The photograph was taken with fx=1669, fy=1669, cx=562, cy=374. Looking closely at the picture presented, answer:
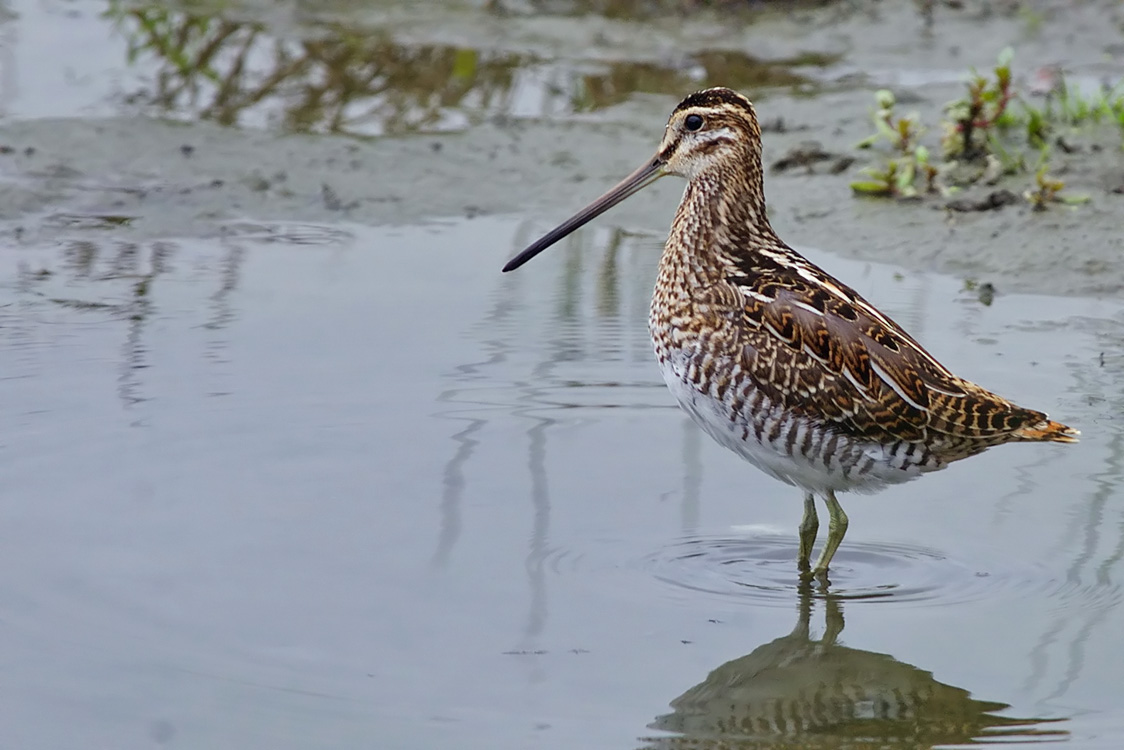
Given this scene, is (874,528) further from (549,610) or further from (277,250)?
(277,250)

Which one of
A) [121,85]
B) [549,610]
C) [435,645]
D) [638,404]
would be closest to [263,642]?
[435,645]

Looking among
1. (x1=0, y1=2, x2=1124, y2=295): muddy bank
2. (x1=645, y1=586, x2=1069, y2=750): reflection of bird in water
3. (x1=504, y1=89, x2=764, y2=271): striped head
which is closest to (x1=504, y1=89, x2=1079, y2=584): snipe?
(x1=504, y1=89, x2=764, y2=271): striped head

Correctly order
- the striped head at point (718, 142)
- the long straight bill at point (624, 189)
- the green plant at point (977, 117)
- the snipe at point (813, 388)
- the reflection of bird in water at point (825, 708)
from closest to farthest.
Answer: the reflection of bird in water at point (825, 708) → the snipe at point (813, 388) → the striped head at point (718, 142) → the long straight bill at point (624, 189) → the green plant at point (977, 117)

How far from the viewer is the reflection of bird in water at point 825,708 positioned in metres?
3.66

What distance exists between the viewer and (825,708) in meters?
3.85

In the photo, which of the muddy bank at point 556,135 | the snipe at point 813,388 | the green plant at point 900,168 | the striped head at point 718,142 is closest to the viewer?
the snipe at point 813,388

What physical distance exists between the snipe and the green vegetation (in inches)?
125

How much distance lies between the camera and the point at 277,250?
7387 millimetres

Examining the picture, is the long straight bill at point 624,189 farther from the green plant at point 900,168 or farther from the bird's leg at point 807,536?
the green plant at point 900,168

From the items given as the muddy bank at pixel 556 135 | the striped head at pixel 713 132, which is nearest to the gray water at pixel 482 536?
the muddy bank at pixel 556 135

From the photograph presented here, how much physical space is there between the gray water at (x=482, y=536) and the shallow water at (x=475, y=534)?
0.01m

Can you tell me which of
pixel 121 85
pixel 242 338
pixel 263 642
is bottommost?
pixel 263 642

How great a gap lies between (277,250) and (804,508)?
3293 mm

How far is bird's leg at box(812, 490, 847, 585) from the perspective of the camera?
4609 mm
